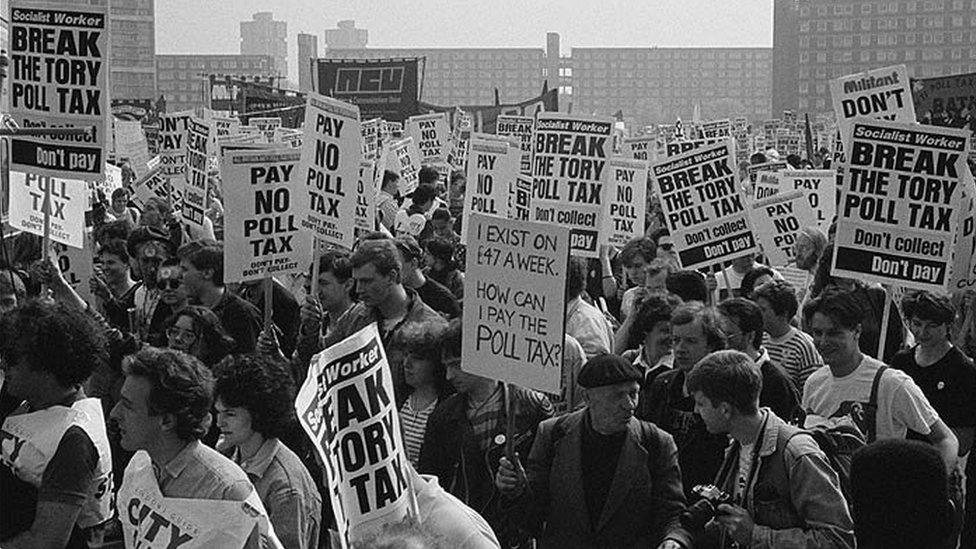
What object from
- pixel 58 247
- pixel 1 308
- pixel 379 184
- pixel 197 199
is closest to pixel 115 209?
pixel 379 184

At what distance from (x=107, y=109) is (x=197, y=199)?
193 inches

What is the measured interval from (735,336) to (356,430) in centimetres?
300

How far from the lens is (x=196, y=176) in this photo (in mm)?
15555

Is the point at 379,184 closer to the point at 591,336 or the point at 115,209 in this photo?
the point at 115,209

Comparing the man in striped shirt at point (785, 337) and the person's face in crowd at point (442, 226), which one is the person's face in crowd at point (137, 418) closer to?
the man in striped shirt at point (785, 337)

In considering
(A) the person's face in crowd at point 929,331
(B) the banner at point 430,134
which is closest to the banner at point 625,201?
(A) the person's face in crowd at point 929,331

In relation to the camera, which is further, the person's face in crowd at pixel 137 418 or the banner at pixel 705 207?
the banner at pixel 705 207

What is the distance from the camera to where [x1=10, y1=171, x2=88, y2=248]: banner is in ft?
36.1

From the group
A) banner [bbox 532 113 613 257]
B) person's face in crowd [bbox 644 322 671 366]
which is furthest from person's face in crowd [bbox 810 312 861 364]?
banner [bbox 532 113 613 257]

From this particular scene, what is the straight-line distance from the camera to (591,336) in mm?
8562

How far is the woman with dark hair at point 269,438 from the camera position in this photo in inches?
203

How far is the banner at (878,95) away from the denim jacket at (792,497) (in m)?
7.63

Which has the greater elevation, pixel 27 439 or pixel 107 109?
pixel 107 109

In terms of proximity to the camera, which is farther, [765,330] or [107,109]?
[107,109]
